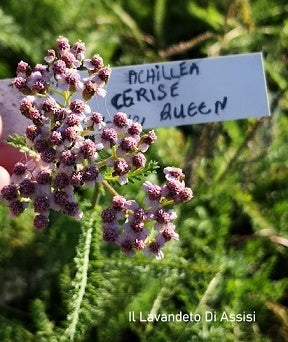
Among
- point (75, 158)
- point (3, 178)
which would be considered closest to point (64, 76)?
point (75, 158)

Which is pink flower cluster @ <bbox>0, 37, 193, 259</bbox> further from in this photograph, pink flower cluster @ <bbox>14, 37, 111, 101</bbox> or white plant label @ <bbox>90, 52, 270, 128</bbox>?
white plant label @ <bbox>90, 52, 270, 128</bbox>

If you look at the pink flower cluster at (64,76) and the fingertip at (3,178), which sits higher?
the pink flower cluster at (64,76)

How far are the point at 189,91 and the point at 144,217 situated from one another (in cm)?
38

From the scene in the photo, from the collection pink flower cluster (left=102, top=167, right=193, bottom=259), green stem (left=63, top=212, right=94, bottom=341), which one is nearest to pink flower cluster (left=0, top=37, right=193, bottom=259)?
pink flower cluster (left=102, top=167, right=193, bottom=259)

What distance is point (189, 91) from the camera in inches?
45.9

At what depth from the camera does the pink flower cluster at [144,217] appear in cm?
90

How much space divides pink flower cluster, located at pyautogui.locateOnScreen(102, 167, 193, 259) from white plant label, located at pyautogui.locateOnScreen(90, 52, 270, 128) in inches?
9.5

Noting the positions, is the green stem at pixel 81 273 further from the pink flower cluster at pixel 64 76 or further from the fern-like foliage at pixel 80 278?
the pink flower cluster at pixel 64 76

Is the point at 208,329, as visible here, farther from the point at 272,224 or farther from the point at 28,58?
the point at 28,58

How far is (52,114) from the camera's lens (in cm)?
89

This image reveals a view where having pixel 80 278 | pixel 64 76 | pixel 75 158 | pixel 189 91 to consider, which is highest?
pixel 189 91

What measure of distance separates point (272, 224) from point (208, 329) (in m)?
0.42

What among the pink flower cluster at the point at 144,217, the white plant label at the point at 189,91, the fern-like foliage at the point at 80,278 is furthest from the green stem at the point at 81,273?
the white plant label at the point at 189,91

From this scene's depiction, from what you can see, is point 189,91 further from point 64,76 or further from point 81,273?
point 81,273
